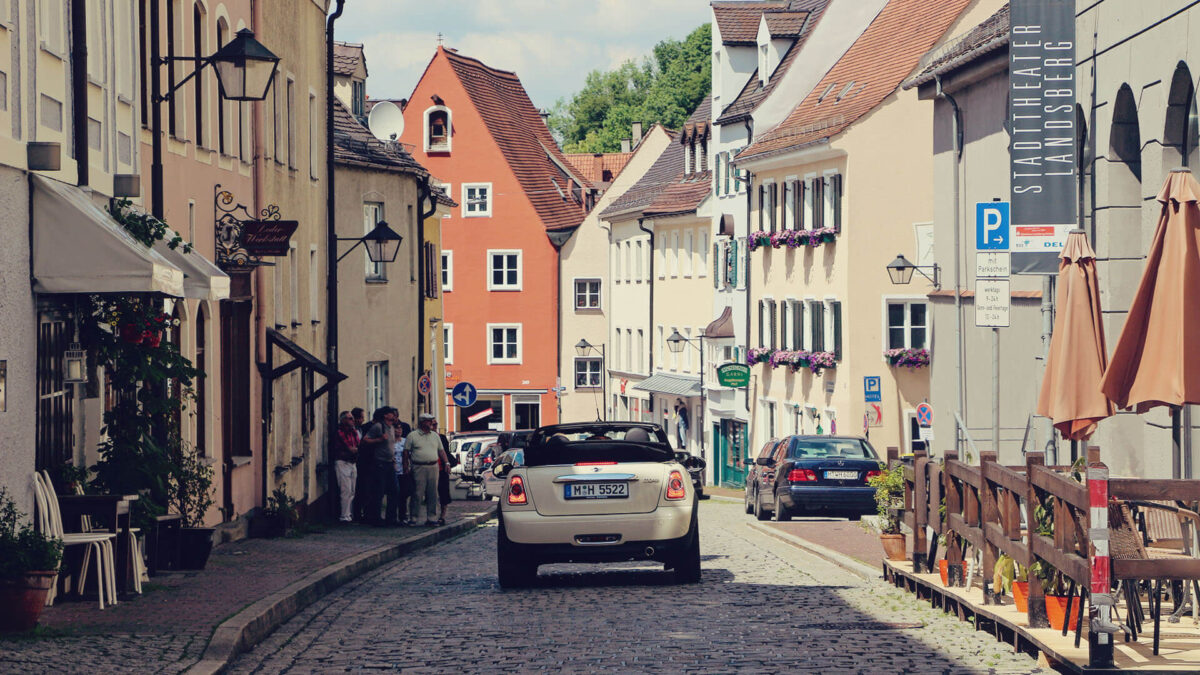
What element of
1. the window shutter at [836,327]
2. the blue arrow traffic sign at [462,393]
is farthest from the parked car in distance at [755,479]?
the blue arrow traffic sign at [462,393]

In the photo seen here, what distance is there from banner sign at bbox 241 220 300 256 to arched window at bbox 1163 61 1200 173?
9.97 metres

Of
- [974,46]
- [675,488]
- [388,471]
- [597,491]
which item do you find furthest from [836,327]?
[597,491]

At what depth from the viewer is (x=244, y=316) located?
78.7 ft

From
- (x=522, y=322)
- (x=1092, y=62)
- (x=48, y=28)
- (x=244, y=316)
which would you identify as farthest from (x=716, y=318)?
(x=48, y=28)

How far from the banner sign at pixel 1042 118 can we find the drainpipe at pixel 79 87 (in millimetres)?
9088

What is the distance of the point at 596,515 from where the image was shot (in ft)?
55.4

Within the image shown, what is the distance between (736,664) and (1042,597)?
1.97 m

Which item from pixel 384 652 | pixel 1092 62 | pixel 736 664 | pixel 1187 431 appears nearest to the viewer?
pixel 736 664

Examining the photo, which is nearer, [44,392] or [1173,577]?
[1173,577]

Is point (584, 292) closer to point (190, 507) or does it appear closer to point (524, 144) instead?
point (524, 144)

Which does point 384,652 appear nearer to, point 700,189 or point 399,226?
point 399,226

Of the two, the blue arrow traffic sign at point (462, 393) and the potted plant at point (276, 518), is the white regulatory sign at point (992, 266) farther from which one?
the blue arrow traffic sign at point (462, 393)

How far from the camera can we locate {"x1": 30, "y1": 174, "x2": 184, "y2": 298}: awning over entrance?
14.2 m

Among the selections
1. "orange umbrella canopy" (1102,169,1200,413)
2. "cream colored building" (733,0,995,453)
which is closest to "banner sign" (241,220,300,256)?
"orange umbrella canopy" (1102,169,1200,413)
